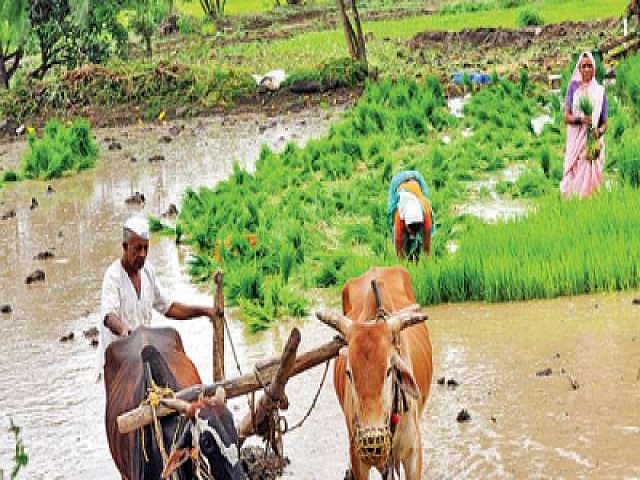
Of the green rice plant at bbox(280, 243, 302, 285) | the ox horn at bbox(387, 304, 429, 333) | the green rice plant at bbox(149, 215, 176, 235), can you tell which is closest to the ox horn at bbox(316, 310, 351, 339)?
the ox horn at bbox(387, 304, 429, 333)

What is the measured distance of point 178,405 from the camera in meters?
4.73

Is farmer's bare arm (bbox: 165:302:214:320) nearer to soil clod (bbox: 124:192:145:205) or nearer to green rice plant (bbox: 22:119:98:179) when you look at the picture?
soil clod (bbox: 124:192:145:205)

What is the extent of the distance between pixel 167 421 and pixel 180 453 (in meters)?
0.38

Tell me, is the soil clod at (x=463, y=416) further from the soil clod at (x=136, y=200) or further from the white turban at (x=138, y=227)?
the soil clod at (x=136, y=200)

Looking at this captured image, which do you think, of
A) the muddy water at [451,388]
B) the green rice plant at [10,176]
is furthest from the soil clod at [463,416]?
the green rice plant at [10,176]

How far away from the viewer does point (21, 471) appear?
731 cm

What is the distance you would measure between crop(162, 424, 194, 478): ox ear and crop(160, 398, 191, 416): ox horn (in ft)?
0.22

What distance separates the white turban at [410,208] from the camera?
972 cm

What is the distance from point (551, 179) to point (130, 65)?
44.8 ft

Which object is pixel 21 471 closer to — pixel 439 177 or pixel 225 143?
pixel 439 177

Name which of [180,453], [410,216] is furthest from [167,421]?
[410,216]

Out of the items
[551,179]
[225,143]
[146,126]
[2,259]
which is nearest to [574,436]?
[551,179]

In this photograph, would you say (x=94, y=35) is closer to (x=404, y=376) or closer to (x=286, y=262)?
(x=286, y=262)

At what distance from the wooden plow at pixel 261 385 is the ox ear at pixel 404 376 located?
10.0 inches
